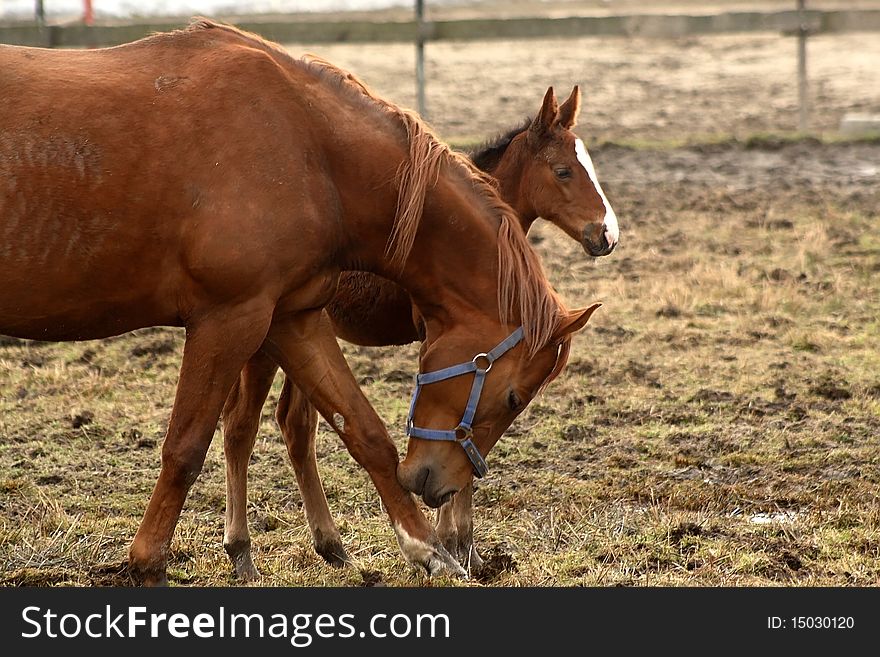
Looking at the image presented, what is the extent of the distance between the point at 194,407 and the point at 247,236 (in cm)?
60

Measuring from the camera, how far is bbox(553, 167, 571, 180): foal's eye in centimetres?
598

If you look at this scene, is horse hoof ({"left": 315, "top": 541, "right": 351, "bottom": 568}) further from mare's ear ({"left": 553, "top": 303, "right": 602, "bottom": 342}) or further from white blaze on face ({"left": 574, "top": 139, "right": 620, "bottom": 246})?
white blaze on face ({"left": 574, "top": 139, "right": 620, "bottom": 246})

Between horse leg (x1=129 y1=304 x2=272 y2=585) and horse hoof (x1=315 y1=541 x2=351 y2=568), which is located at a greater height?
horse leg (x1=129 y1=304 x2=272 y2=585)

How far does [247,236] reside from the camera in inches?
162

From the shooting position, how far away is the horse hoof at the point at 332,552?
488 centimetres

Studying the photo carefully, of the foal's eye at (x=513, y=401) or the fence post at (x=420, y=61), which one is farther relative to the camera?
the fence post at (x=420, y=61)

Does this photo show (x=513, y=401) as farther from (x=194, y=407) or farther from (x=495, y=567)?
(x=194, y=407)

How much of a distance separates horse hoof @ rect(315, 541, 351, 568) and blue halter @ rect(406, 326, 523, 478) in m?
0.78

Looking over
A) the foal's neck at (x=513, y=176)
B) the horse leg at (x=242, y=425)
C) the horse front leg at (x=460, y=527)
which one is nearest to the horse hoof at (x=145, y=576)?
the horse leg at (x=242, y=425)

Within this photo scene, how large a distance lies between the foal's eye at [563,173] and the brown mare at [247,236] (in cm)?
153

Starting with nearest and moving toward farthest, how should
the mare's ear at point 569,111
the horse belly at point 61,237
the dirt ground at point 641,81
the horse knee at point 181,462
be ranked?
1. the horse belly at point 61,237
2. the horse knee at point 181,462
3. the mare's ear at point 569,111
4. the dirt ground at point 641,81

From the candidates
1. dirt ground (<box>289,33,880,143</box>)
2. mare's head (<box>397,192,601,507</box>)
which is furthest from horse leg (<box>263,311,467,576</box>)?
dirt ground (<box>289,33,880,143</box>)

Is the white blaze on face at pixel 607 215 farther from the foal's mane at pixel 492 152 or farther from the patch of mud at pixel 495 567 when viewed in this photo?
the patch of mud at pixel 495 567

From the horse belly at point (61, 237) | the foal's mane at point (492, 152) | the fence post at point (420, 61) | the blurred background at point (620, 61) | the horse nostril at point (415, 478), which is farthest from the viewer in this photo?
the blurred background at point (620, 61)
